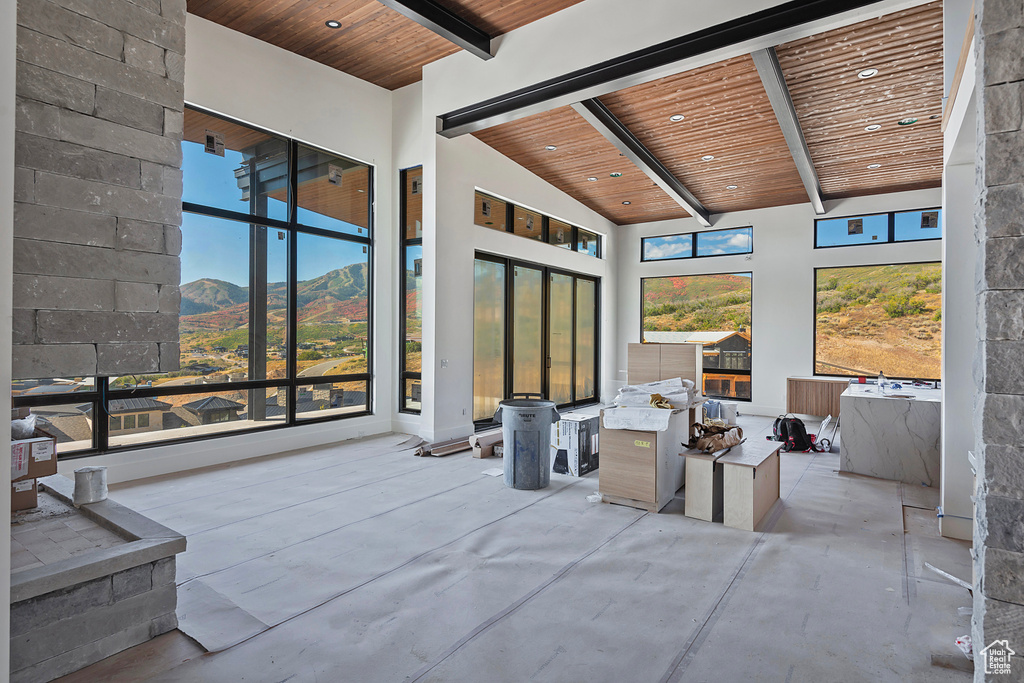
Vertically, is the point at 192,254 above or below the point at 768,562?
above

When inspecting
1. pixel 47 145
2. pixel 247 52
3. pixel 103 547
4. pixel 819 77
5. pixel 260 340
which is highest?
pixel 247 52

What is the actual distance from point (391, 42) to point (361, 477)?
15.2 ft

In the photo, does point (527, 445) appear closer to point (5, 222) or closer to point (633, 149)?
point (5, 222)

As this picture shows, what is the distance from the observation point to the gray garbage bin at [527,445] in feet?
15.0

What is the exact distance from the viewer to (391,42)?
228 inches

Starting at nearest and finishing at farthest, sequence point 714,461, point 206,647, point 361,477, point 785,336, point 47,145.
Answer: point 47,145, point 206,647, point 714,461, point 361,477, point 785,336

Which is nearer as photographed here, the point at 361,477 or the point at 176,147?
the point at 176,147

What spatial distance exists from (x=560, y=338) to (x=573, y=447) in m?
4.30

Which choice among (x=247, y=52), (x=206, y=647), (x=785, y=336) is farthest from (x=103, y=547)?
(x=785, y=336)

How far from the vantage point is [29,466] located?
9.02 ft

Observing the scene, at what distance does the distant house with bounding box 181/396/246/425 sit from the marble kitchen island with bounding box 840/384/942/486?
6.30 m

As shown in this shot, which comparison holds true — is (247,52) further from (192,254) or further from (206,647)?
(206,647)

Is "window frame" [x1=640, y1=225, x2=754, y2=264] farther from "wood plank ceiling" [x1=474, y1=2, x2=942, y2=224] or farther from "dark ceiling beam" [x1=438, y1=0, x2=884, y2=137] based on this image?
"dark ceiling beam" [x1=438, y1=0, x2=884, y2=137]

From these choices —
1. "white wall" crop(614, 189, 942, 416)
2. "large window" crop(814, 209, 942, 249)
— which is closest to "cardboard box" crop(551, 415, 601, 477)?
"white wall" crop(614, 189, 942, 416)
